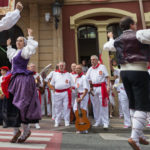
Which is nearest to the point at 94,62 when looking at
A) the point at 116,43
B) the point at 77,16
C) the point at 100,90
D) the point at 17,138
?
the point at 100,90

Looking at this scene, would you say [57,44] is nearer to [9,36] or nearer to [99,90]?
[9,36]

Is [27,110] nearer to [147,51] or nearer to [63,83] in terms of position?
[147,51]

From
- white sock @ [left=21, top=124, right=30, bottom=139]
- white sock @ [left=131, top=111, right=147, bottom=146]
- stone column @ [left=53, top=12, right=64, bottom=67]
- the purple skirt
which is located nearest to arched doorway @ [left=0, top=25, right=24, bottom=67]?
stone column @ [left=53, top=12, right=64, bottom=67]

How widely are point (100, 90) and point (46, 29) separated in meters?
4.90

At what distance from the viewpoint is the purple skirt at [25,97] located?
301 centimetres

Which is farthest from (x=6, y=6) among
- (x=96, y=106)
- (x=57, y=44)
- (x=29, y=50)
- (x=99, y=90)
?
(x=96, y=106)

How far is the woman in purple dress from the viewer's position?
3.02 m

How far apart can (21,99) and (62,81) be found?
2808mm

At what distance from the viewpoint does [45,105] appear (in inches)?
320

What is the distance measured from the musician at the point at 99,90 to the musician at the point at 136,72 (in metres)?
2.59

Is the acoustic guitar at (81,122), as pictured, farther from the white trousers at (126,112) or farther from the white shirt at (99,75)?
the white trousers at (126,112)

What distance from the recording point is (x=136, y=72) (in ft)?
8.23

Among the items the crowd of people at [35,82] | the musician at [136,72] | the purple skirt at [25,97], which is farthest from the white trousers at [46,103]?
the musician at [136,72]

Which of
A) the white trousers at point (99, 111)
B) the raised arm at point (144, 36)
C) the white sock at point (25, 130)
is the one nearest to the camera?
the raised arm at point (144, 36)
